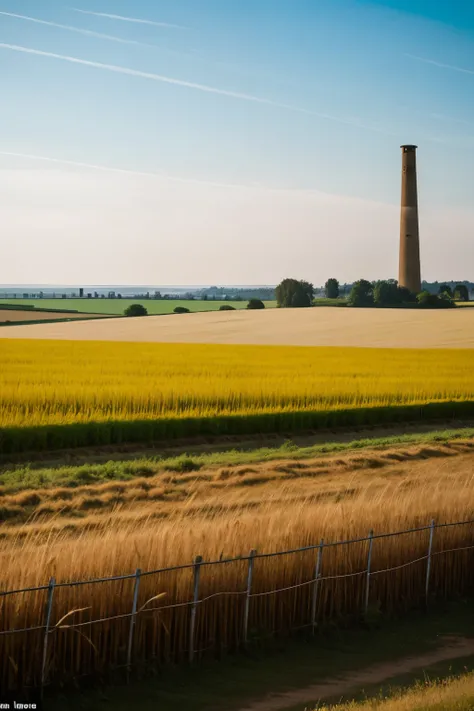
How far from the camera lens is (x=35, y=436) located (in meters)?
19.3

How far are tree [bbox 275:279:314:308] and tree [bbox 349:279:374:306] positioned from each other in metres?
4.72

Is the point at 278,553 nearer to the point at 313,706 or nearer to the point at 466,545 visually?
the point at 313,706

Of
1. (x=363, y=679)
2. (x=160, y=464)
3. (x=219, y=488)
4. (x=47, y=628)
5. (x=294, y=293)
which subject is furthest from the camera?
(x=294, y=293)

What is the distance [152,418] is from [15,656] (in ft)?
42.2

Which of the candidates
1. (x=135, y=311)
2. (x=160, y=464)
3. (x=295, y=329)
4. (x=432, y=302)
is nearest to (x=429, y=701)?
(x=160, y=464)

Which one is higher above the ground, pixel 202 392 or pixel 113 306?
pixel 113 306

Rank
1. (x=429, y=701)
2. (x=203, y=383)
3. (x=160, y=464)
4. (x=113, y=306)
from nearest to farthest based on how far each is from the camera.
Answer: (x=429, y=701) < (x=160, y=464) < (x=203, y=383) < (x=113, y=306)

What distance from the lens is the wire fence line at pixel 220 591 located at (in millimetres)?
8531

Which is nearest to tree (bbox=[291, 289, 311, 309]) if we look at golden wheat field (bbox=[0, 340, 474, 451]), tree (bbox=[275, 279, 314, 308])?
tree (bbox=[275, 279, 314, 308])

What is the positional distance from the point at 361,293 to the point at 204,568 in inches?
3247

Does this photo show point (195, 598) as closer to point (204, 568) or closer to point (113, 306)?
point (204, 568)

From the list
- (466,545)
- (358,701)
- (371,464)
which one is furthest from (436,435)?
(358,701)

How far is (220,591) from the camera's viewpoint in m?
9.78

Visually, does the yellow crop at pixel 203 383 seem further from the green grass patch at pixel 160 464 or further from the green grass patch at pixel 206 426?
the green grass patch at pixel 160 464
